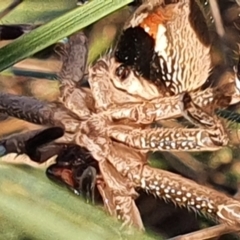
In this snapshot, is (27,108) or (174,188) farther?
(27,108)

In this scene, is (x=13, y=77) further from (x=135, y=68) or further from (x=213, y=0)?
(x=213, y=0)

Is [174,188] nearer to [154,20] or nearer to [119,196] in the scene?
[119,196]

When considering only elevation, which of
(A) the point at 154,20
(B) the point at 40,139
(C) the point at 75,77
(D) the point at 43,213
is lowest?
(D) the point at 43,213

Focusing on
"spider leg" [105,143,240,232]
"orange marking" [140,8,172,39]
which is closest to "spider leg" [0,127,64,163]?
"spider leg" [105,143,240,232]

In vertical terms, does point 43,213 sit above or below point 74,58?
below

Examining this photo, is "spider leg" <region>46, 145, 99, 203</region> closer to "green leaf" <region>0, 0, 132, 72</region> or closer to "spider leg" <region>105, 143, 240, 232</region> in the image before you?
"spider leg" <region>105, 143, 240, 232</region>

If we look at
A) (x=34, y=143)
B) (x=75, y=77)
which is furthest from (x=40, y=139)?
(x=75, y=77)

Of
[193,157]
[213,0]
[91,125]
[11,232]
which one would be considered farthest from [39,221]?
[213,0]
